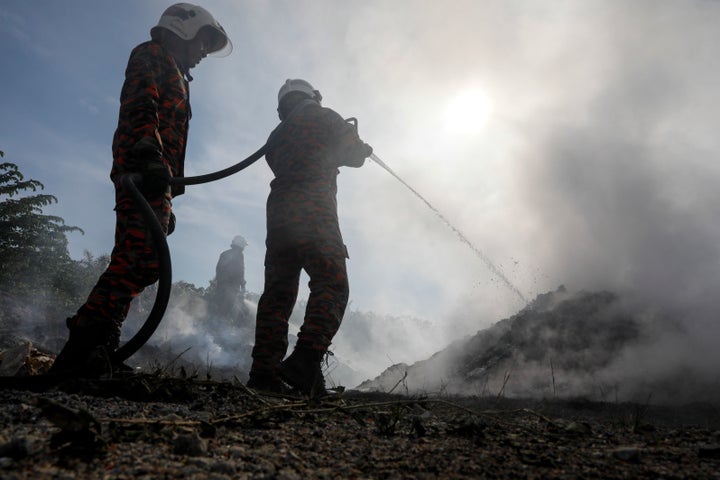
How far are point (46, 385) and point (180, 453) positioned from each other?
136 centimetres

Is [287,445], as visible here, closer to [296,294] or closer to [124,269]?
[124,269]

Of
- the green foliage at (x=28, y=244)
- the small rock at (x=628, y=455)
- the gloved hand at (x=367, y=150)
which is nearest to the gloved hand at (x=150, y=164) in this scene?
the gloved hand at (x=367, y=150)

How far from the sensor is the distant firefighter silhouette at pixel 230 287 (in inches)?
2013

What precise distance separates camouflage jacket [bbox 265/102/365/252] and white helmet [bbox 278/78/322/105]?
0.43 meters

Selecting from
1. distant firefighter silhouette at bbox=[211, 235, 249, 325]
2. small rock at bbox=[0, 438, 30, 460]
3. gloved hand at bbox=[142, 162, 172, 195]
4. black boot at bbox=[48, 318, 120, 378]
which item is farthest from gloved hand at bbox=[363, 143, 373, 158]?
distant firefighter silhouette at bbox=[211, 235, 249, 325]

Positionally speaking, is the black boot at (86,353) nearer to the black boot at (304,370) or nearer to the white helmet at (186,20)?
the black boot at (304,370)

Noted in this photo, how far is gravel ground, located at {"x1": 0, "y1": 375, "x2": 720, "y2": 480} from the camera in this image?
884 millimetres

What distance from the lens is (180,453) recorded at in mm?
998

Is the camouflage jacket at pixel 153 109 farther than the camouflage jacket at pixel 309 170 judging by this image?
No

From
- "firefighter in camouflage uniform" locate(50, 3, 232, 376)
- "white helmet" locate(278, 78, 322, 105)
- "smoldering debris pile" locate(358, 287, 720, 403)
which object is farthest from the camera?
"smoldering debris pile" locate(358, 287, 720, 403)

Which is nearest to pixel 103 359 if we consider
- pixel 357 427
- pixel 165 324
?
pixel 357 427

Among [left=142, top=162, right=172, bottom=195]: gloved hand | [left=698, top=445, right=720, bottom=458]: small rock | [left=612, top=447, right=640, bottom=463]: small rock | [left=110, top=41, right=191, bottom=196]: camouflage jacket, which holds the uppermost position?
[left=110, top=41, right=191, bottom=196]: camouflage jacket

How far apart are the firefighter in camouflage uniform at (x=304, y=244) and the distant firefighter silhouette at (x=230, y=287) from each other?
5040cm

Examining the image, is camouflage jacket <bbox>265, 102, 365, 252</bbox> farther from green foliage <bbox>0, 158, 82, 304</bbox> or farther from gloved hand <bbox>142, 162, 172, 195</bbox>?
green foliage <bbox>0, 158, 82, 304</bbox>
